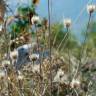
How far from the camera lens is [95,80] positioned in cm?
265

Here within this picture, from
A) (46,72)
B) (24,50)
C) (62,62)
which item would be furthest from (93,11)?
(24,50)

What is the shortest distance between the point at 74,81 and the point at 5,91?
37 centimetres

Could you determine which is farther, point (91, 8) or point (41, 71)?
point (41, 71)

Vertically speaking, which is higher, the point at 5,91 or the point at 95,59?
the point at 5,91

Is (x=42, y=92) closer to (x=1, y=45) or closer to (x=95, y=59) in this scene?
(x=1, y=45)

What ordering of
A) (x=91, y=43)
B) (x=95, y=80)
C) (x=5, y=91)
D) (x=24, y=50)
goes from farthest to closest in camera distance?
(x=91, y=43) < (x=24, y=50) < (x=95, y=80) < (x=5, y=91)

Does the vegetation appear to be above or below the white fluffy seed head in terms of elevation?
below

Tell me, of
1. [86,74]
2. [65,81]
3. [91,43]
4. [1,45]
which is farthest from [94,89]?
[91,43]

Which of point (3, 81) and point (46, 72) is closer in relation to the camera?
point (3, 81)

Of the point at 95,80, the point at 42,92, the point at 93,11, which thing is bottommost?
the point at 95,80

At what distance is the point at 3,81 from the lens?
2215 mm

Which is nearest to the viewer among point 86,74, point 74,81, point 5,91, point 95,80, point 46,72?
point 74,81

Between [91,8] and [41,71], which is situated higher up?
[91,8]

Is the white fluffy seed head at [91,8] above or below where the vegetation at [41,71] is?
above
